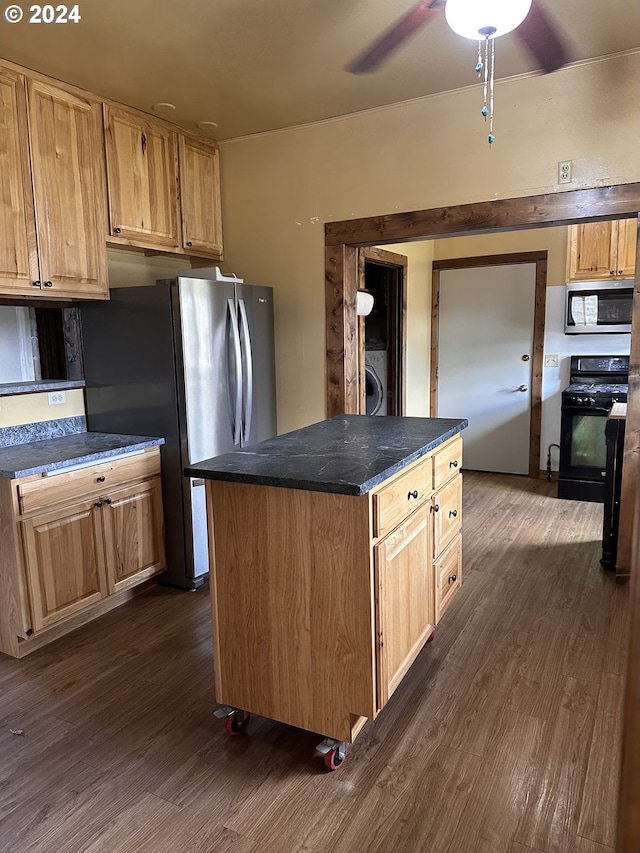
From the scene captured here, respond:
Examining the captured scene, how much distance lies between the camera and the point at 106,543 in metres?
2.83

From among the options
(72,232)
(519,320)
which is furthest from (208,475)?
(519,320)

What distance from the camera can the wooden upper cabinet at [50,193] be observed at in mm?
2656

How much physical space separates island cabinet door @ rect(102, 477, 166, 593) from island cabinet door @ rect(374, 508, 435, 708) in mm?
1554

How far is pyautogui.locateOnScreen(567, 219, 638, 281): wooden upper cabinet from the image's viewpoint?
14.6ft

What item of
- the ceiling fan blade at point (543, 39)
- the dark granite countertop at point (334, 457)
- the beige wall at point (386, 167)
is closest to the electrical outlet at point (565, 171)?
the beige wall at point (386, 167)

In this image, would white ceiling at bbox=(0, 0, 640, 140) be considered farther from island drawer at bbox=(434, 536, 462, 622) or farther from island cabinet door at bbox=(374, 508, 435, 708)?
island drawer at bbox=(434, 536, 462, 622)

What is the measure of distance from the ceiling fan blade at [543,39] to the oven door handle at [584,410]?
98.9 inches

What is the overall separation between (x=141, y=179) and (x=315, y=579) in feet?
8.46

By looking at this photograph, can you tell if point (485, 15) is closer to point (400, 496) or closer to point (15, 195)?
point (400, 496)

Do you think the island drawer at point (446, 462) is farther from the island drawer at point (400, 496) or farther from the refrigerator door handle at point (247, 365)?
the refrigerator door handle at point (247, 365)

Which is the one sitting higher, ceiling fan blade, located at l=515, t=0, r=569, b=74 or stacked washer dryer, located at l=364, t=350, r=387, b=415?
ceiling fan blade, located at l=515, t=0, r=569, b=74

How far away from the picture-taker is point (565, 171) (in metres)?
2.94

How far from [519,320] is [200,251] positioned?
3.00 meters

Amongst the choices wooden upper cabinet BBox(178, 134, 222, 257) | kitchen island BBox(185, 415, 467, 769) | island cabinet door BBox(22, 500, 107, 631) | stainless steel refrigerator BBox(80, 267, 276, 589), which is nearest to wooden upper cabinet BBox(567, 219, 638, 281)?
wooden upper cabinet BBox(178, 134, 222, 257)
